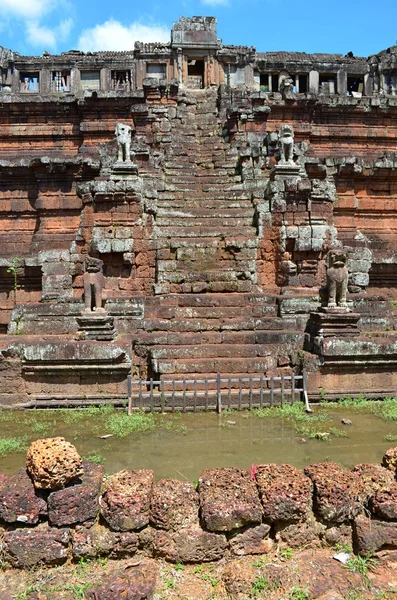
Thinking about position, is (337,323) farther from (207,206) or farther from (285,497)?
(207,206)

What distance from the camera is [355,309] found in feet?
33.5

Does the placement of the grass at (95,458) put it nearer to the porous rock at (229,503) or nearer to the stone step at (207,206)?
the porous rock at (229,503)

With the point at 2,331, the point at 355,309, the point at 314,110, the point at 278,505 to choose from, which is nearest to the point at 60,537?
the point at 278,505

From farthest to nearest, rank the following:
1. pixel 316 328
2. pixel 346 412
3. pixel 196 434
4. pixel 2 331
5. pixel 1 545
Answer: pixel 2 331
pixel 316 328
pixel 346 412
pixel 196 434
pixel 1 545

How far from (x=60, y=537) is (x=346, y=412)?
5385mm

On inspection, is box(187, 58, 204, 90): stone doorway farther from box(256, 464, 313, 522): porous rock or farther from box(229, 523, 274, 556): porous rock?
box(229, 523, 274, 556): porous rock

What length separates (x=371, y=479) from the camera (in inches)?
163

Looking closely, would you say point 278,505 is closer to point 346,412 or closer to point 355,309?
point 346,412

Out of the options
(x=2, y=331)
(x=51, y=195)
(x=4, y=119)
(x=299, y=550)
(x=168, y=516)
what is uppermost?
(x=4, y=119)

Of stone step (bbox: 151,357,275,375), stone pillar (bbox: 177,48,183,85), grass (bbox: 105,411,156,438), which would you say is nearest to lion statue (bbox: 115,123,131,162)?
stone step (bbox: 151,357,275,375)

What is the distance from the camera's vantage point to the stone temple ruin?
334 inches

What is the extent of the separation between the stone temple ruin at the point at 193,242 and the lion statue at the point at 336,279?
Answer: 1.6 inches

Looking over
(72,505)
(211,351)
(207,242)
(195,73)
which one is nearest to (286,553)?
(72,505)

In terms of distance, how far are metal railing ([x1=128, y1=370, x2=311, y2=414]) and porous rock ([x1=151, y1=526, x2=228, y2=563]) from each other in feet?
12.1
